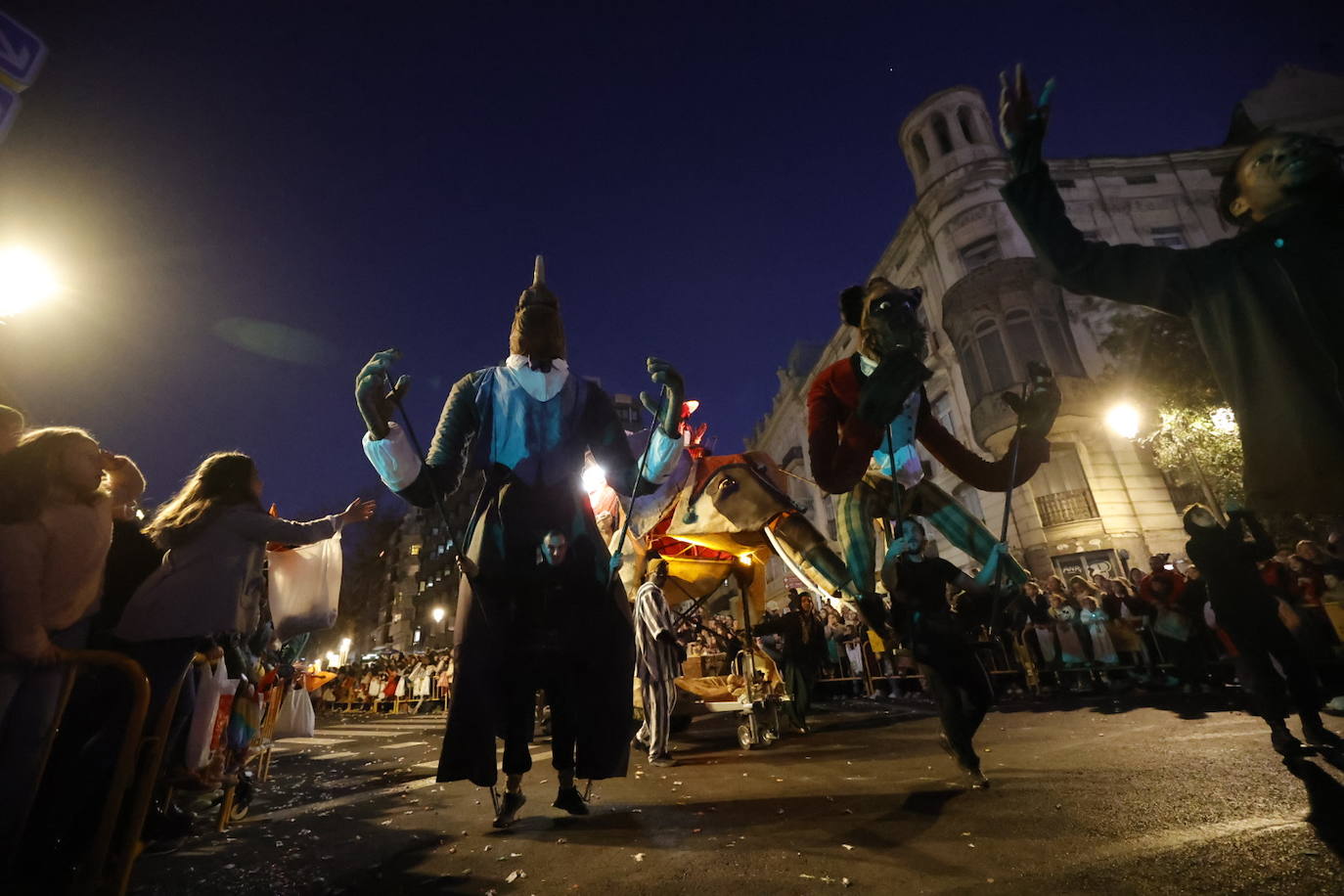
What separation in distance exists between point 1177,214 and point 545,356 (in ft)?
99.0

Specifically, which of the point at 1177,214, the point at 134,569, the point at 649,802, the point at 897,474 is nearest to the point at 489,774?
the point at 649,802

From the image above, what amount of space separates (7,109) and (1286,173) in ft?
30.7

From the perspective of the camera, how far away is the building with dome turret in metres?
19.6

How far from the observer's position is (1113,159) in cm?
2411

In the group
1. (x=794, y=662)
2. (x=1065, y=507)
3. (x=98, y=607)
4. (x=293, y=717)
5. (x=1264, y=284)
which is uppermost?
(x=1065, y=507)

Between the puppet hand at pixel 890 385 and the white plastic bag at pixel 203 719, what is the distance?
4265 mm

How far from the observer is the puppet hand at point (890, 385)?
311 centimetres

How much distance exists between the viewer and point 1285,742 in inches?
130

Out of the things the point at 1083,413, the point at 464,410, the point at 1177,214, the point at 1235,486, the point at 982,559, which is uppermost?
the point at 1177,214

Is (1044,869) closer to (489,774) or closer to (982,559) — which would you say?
(982,559)

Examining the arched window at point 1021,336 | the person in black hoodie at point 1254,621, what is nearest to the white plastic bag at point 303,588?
the person in black hoodie at point 1254,621

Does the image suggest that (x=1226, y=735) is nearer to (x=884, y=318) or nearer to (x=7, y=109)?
(x=884, y=318)

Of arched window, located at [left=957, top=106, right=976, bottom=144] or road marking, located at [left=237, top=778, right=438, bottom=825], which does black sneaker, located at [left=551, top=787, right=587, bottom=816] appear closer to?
road marking, located at [left=237, top=778, right=438, bottom=825]

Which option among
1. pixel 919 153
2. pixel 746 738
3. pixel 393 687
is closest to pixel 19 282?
pixel 746 738
